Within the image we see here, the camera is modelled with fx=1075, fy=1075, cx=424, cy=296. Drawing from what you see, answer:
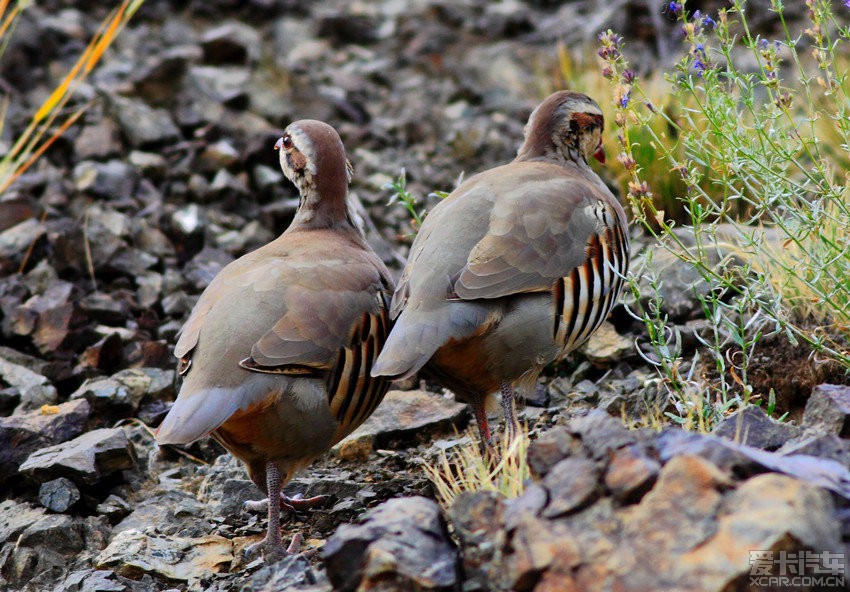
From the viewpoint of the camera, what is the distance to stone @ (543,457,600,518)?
258 cm

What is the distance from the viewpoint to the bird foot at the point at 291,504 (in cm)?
427

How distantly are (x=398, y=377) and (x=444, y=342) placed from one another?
221 mm

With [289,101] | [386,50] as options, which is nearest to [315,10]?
[386,50]

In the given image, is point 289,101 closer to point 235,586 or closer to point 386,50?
point 386,50

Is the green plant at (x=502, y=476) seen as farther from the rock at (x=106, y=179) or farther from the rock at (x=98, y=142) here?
the rock at (x=98, y=142)

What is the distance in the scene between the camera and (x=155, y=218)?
645 cm

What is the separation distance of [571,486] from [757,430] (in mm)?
893

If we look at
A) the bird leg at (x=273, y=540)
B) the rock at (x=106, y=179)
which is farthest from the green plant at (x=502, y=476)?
the rock at (x=106, y=179)

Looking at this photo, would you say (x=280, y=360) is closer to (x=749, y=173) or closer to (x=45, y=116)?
(x=749, y=173)

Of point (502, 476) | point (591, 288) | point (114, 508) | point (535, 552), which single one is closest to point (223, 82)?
point (114, 508)

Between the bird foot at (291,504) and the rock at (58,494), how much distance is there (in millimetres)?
663

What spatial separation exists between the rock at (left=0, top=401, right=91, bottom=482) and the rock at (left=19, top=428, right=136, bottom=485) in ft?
0.25

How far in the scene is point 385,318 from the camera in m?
4.24

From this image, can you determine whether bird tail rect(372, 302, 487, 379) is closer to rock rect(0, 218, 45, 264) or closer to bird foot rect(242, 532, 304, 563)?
bird foot rect(242, 532, 304, 563)
